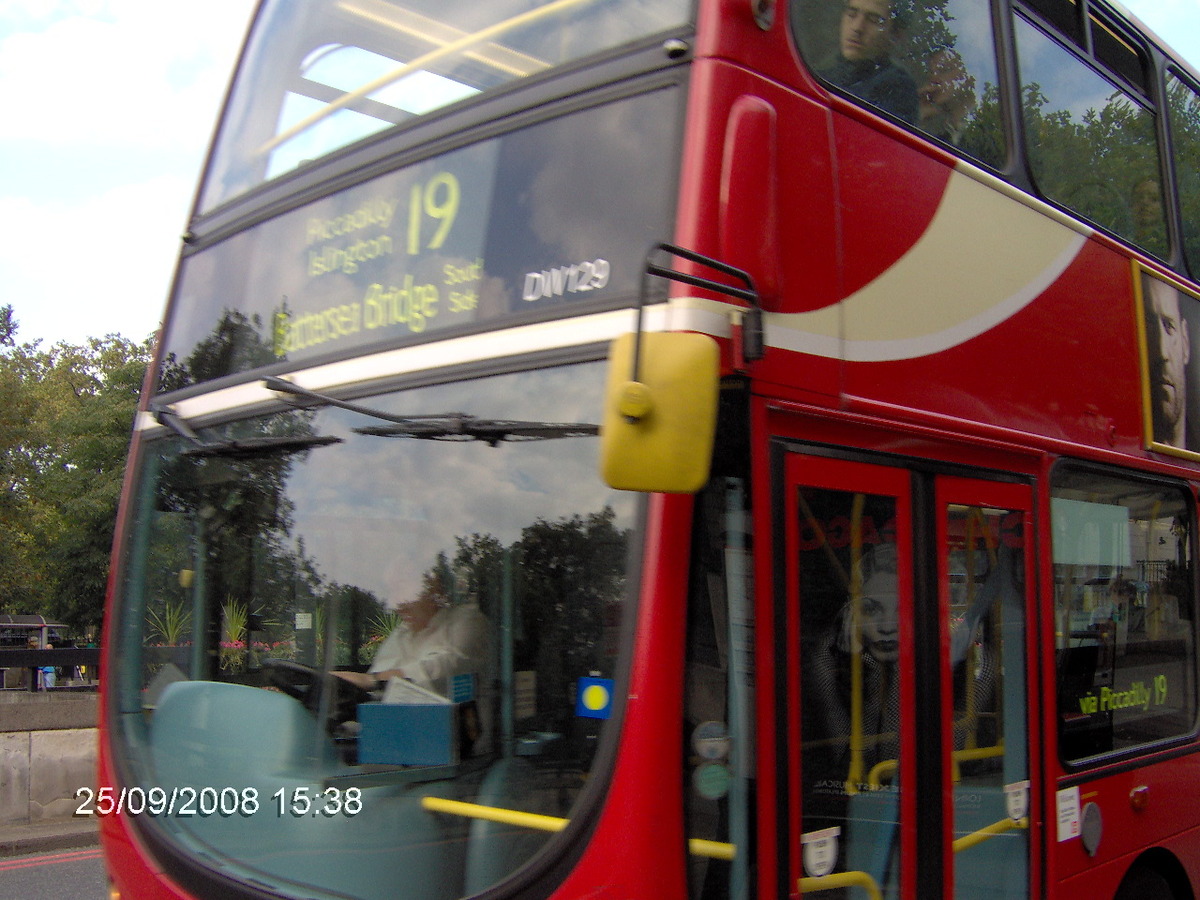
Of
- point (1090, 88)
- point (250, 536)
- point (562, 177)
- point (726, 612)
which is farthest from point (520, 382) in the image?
point (1090, 88)

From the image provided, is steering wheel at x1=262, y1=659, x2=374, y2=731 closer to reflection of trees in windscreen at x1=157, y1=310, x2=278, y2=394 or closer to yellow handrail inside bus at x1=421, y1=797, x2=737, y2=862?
yellow handrail inside bus at x1=421, y1=797, x2=737, y2=862

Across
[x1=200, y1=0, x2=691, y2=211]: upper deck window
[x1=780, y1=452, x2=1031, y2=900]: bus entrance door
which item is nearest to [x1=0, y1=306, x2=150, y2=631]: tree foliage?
[x1=200, y1=0, x2=691, y2=211]: upper deck window

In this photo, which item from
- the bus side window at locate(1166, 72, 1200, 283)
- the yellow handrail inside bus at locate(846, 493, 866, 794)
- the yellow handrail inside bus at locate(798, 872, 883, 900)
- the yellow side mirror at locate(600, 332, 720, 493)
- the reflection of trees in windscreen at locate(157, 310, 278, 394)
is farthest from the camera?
the bus side window at locate(1166, 72, 1200, 283)

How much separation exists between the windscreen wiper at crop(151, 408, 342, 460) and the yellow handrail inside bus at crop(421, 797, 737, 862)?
1.02m

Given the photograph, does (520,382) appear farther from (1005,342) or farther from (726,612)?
(1005,342)

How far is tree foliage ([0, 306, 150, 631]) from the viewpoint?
37812 millimetres

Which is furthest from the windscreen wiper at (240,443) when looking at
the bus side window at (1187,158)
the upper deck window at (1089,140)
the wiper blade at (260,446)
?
the bus side window at (1187,158)

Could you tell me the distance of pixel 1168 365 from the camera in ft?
15.7

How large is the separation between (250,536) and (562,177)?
1437 millimetres

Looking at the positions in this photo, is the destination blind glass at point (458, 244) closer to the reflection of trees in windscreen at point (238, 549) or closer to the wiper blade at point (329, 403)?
the wiper blade at point (329, 403)

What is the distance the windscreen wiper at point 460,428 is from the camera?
2.76 metres

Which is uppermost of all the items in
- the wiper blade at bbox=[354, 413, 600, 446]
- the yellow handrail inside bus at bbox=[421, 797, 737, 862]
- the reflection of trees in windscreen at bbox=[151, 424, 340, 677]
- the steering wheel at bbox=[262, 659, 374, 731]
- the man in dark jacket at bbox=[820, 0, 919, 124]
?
the man in dark jacket at bbox=[820, 0, 919, 124]

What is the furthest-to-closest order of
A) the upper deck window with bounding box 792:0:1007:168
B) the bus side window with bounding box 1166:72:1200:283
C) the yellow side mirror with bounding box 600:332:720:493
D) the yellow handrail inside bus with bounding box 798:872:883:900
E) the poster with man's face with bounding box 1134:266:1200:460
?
the bus side window with bounding box 1166:72:1200:283
the poster with man's face with bounding box 1134:266:1200:460
the upper deck window with bounding box 792:0:1007:168
the yellow handrail inside bus with bounding box 798:872:883:900
the yellow side mirror with bounding box 600:332:720:493

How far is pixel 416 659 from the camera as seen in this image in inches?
116
